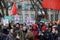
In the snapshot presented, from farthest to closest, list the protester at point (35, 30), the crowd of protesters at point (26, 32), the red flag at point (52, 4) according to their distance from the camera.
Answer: the protester at point (35, 30) → the crowd of protesters at point (26, 32) → the red flag at point (52, 4)

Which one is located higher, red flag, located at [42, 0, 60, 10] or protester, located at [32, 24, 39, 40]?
red flag, located at [42, 0, 60, 10]

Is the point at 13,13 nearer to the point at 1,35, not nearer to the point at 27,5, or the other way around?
the point at 1,35

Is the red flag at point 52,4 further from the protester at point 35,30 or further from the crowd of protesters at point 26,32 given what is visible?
the protester at point 35,30

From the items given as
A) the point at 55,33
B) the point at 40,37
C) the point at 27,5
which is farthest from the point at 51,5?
the point at 27,5

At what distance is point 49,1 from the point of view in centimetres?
1709

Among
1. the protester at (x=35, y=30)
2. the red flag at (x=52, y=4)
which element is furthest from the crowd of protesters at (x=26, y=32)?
the red flag at (x=52, y=4)

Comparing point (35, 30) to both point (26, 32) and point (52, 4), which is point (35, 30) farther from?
point (52, 4)

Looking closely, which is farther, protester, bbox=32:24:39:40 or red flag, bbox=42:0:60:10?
protester, bbox=32:24:39:40

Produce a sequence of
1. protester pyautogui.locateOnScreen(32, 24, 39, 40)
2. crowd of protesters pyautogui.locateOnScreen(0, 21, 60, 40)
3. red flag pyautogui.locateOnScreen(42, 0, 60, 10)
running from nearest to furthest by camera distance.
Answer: red flag pyautogui.locateOnScreen(42, 0, 60, 10)
crowd of protesters pyautogui.locateOnScreen(0, 21, 60, 40)
protester pyautogui.locateOnScreen(32, 24, 39, 40)

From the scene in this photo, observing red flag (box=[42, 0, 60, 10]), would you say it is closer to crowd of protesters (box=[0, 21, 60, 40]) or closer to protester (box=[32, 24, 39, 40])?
crowd of protesters (box=[0, 21, 60, 40])

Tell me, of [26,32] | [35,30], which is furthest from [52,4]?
[35,30]

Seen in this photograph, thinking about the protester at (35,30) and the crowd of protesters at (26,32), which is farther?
the protester at (35,30)

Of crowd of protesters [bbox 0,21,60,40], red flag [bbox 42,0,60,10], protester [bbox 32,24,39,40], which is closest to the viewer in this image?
red flag [bbox 42,0,60,10]

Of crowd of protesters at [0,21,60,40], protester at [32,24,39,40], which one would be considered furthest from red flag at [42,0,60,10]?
protester at [32,24,39,40]
